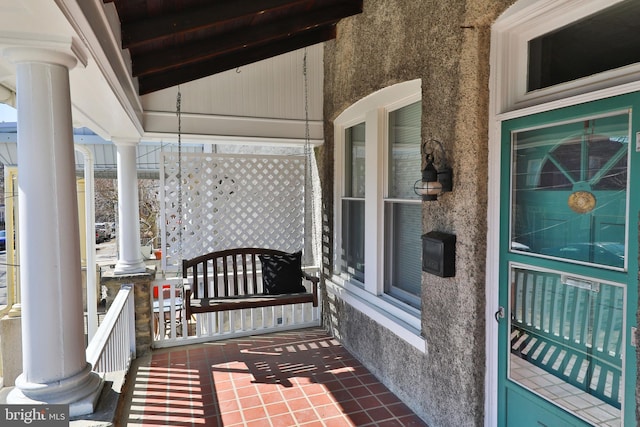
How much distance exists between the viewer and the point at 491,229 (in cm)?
223

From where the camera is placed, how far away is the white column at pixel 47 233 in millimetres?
1680

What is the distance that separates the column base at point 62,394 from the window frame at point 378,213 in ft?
6.64

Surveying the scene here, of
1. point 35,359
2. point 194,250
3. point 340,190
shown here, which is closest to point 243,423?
point 35,359

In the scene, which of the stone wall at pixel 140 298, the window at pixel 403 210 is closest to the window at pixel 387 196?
the window at pixel 403 210

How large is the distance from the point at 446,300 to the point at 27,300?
224cm

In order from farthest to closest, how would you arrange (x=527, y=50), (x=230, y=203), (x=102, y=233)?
(x=102, y=233) → (x=230, y=203) → (x=527, y=50)

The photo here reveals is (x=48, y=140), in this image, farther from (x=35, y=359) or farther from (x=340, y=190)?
(x=340, y=190)

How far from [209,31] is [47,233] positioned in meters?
2.02

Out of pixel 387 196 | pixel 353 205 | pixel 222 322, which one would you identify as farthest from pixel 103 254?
pixel 387 196

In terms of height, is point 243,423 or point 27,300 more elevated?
point 27,300

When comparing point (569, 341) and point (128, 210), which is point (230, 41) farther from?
point (569, 341)

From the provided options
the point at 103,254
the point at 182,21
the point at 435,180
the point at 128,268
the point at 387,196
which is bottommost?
the point at 103,254

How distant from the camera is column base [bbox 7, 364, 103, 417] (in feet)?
5.60

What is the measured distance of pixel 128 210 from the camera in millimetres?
4098
